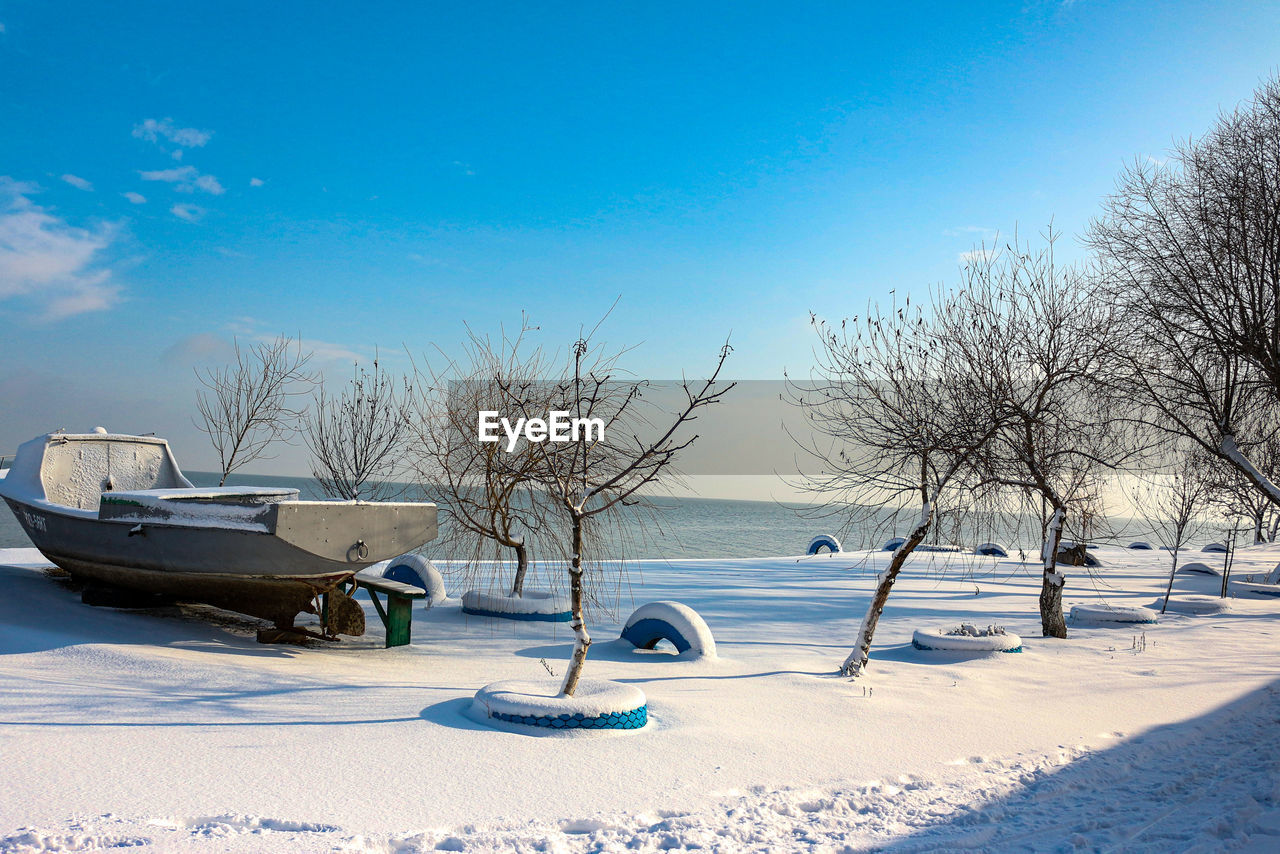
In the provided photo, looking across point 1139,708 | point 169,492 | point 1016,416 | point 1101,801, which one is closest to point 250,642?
point 169,492

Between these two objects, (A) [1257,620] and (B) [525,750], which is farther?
(A) [1257,620]

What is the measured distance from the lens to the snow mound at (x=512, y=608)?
10148mm

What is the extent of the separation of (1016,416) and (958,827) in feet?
22.0

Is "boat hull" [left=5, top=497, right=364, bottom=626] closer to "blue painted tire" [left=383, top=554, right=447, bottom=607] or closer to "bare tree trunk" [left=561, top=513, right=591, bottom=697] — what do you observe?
"bare tree trunk" [left=561, top=513, right=591, bottom=697]

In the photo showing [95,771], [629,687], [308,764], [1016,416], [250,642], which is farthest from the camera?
[1016,416]

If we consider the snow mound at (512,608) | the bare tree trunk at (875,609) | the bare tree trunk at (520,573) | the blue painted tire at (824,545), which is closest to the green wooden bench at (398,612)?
the snow mound at (512,608)

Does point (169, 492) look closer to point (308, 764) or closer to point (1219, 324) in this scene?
point (308, 764)

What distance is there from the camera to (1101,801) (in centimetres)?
457

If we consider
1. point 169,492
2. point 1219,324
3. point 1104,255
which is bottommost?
point 169,492

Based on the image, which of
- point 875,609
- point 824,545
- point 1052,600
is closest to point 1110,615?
point 1052,600

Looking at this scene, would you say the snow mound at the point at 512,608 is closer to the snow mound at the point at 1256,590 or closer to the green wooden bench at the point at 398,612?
the green wooden bench at the point at 398,612

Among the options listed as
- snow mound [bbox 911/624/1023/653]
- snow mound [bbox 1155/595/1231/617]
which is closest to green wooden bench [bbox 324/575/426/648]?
snow mound [bbox 911/624/1023/653]

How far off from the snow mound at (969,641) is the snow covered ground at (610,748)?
131 millimetres

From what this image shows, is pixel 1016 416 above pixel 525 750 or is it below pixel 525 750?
above
